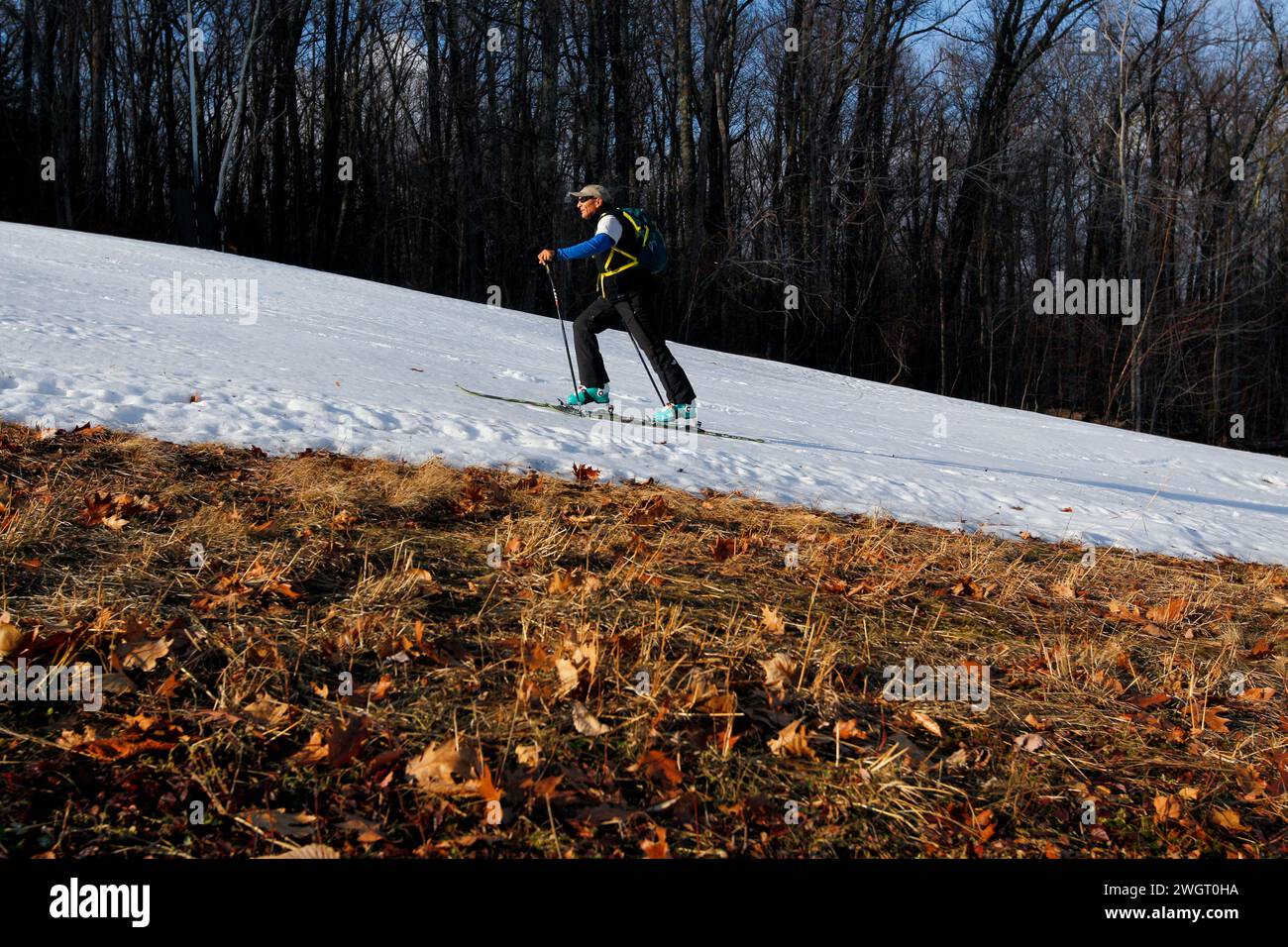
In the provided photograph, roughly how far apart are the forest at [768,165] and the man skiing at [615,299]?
17704mm

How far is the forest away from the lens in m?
26.3

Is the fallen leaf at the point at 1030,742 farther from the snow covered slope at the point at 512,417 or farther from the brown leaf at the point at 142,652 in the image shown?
the snow covered slope at the point at 512,417

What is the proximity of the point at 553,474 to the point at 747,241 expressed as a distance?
23.7m

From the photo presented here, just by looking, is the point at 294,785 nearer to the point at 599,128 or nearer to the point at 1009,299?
the point at 599,128

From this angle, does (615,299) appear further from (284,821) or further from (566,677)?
(284,821)

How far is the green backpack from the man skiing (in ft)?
0.14

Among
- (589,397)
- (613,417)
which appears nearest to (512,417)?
(613,417)

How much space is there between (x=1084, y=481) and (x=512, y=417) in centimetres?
570

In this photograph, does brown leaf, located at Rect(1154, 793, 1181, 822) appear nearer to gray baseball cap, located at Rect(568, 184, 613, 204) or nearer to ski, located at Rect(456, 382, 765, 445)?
ski, located at Rect(456, 382, 765, 445)

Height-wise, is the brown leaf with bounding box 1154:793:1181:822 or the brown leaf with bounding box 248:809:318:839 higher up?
the brown leaf with bounding box 248:809:318:839

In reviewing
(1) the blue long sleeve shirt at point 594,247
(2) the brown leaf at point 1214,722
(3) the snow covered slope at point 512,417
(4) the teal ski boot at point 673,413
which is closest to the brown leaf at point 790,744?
(2) the brown leaf at point 1214,722

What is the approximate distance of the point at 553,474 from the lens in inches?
248

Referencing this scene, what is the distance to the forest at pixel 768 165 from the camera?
86.4 ft

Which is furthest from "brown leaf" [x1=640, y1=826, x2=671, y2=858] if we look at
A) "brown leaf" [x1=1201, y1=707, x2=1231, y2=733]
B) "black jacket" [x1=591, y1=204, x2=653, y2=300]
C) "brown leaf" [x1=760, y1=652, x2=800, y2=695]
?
"black jacket" [x1=591, y1=204, x2=653, y2=300]
